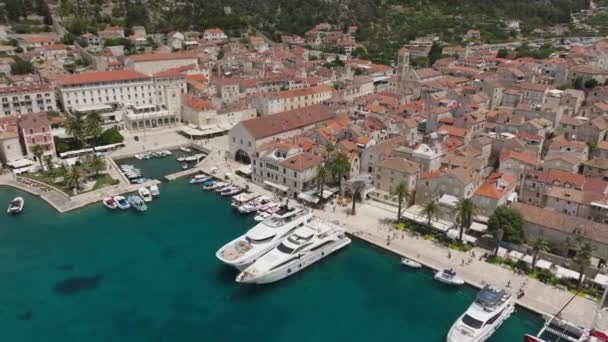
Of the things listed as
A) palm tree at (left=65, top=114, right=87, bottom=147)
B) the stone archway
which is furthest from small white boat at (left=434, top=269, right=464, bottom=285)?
palm tree at (left=65, top=114, right=87, bottom=147)

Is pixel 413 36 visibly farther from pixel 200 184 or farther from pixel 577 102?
pixel 200 184

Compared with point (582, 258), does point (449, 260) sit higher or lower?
lower

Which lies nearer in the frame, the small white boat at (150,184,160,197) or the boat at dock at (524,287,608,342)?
the boat at dock at (524,287,608,342)

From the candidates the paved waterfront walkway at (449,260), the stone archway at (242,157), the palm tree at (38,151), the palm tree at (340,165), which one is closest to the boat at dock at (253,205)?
the paved waterfront walkway at (449,260)

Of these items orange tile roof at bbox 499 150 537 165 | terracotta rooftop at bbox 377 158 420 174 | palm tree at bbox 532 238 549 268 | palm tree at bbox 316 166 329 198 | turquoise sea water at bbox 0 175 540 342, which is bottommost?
turquoise sea water at bbox 0 175 540 342

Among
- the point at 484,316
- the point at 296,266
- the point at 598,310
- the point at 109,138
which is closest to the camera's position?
the point at 598,310

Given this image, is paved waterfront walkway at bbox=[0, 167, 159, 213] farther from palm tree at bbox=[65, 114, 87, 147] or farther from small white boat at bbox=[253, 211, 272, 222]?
small white boat at bbox=[253, 211, 272, 222]

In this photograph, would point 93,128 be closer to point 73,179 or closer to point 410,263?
point 73,179

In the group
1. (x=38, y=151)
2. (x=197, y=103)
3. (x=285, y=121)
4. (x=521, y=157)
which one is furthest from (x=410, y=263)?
(x=197, y=103)
